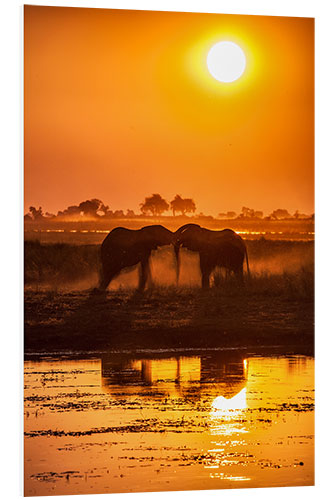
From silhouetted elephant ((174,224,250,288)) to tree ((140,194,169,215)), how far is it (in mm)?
178

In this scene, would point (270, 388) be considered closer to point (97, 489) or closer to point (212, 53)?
point (97, 489)

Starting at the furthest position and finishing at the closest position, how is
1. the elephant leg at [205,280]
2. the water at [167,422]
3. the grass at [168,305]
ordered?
the elephant leg at [205,280] < the grass at [168,305] < the water at [167,422]

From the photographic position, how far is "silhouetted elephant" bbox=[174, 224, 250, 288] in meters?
6.67

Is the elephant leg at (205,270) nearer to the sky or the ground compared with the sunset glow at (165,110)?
nearer to the ground

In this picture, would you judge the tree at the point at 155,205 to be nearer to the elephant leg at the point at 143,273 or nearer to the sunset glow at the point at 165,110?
the sunset glow at the point at 165,110

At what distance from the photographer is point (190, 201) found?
660 centimetres

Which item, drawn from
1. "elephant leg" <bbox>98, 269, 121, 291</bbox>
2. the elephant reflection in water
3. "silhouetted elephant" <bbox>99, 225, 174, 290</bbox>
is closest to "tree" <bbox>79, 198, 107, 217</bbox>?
"silhouetted elephant" <bbox>99, 225, 174, 290</bbox>

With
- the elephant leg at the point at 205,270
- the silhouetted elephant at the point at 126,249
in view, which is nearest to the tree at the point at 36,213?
the silhouetted elephant at the point at 126,249

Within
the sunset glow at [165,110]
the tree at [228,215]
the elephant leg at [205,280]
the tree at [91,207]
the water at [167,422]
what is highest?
the sunset glow at [165,110]

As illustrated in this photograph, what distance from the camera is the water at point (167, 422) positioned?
6336mm

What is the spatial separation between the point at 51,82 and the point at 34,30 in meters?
0.31

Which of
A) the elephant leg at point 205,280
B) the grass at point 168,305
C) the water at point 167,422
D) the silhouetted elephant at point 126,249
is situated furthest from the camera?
the elephant leg at point 205,280

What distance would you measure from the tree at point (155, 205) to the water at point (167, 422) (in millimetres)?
862

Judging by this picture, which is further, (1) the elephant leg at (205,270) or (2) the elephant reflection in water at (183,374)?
(1) the elephant leg at (205,270)
